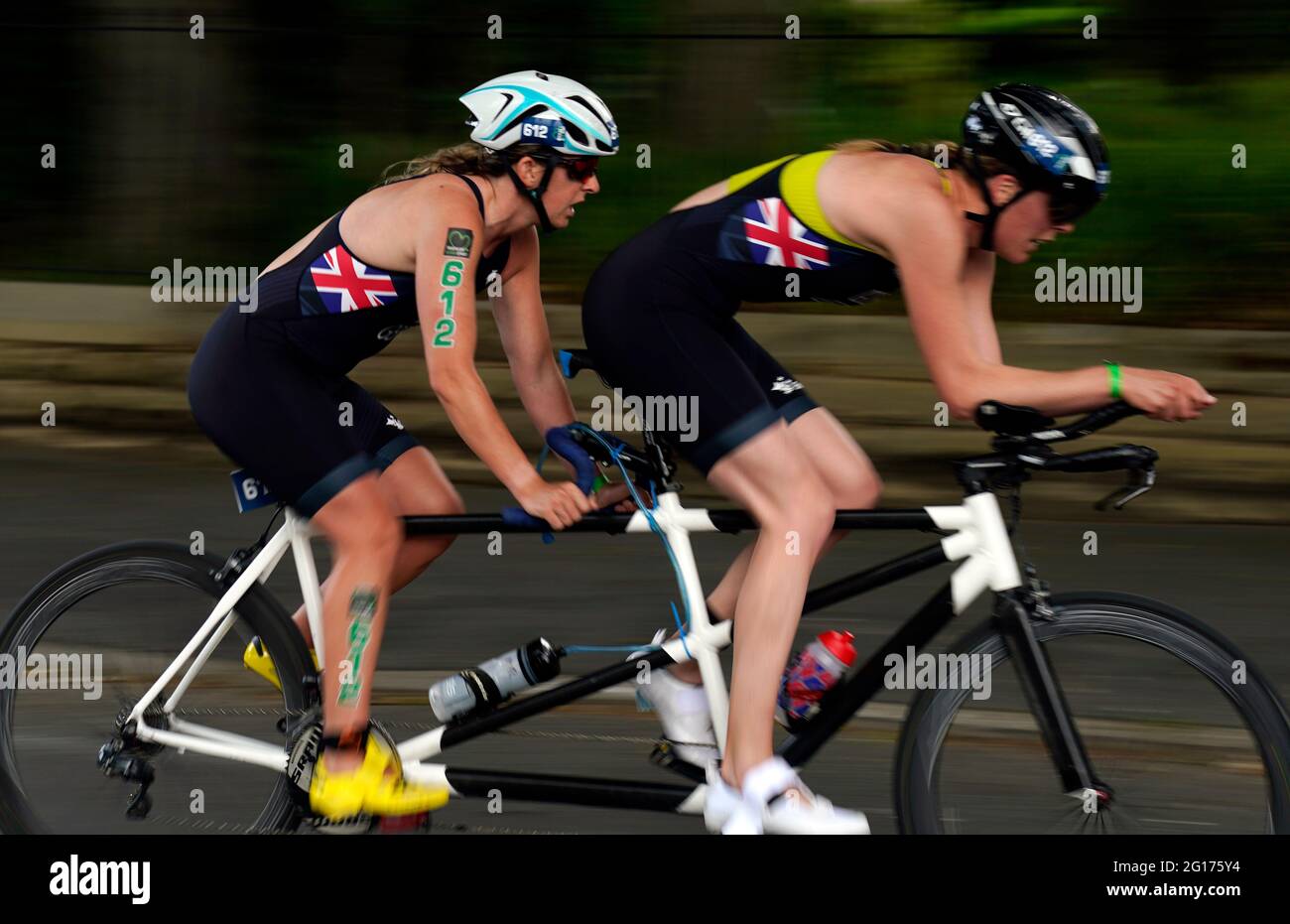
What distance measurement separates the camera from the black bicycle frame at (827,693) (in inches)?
142

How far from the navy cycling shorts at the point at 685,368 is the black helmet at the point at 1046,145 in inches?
26.8

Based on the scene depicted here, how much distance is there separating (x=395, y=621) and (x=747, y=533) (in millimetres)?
1837

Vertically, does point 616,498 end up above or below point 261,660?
above

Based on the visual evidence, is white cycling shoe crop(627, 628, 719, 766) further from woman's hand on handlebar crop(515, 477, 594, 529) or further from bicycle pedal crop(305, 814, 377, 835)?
bicycle pedal crop(305, 814, 377, 835)

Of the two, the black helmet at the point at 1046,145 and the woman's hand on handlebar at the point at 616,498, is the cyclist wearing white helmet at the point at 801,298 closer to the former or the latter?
the black helmet at the point at 1046,145

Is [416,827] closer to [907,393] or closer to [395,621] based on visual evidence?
[395,621]

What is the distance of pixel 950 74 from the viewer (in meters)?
7.83

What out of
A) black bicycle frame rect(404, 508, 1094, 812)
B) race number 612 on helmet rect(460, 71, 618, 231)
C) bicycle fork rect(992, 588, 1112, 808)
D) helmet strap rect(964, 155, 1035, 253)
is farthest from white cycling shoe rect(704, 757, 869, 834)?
race number 612 on helmet rect(460, 71, 618, 231)

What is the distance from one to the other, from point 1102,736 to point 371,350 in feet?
6.41

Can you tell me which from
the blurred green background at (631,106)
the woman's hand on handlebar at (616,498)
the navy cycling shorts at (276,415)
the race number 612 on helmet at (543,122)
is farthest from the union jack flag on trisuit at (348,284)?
the blurred green background at (631,106)

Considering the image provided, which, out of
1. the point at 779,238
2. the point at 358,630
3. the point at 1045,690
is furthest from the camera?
Result: the point at 358,630

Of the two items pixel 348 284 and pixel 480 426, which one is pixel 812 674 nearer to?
pixel 480 426

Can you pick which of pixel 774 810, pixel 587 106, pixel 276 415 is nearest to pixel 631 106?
pixel 587 106

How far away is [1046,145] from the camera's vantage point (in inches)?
137
